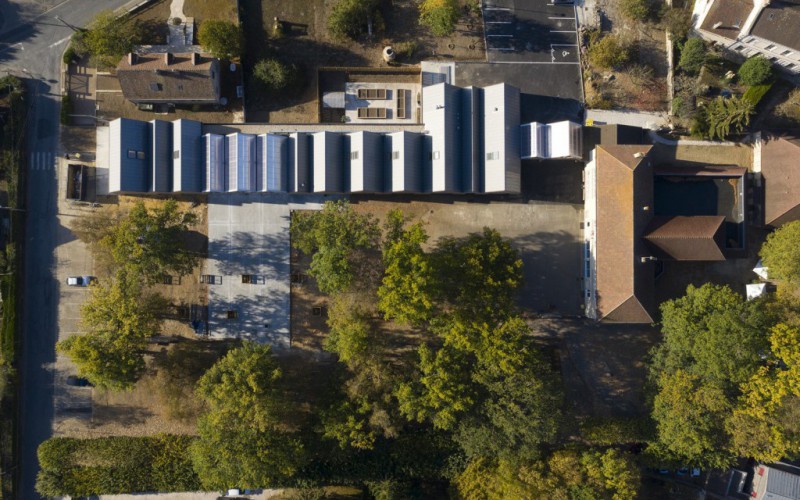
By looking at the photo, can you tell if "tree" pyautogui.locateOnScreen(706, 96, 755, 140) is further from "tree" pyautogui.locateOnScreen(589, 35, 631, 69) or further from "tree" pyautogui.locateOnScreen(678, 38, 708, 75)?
"tree" pyautogui.locateOnScreen(589, 35, 631, 69)

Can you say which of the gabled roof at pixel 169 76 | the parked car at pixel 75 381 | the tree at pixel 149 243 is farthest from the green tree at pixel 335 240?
the parked car at pixel 75 381

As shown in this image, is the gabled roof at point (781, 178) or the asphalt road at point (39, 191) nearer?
the gabled roof at point (781, 178)

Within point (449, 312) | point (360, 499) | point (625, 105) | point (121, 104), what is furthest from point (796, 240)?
point (121, 104)

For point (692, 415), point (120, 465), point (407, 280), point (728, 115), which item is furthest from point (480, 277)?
point (120, 465)

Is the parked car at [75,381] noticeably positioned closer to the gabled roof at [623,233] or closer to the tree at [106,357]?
the tree at [106,357]

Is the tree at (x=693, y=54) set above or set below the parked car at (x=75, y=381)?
above

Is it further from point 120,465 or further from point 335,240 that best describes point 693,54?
point 120,465

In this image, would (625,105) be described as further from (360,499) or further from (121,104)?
(121,104)
